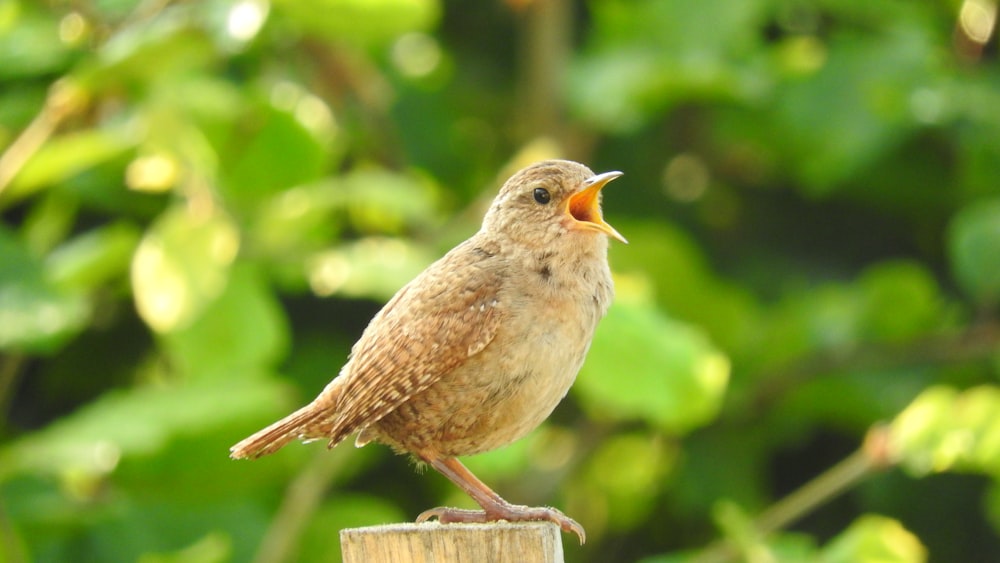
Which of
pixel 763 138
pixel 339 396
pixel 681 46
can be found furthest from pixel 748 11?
pixel 339 396

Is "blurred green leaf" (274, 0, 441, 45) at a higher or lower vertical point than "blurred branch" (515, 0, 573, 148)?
lower

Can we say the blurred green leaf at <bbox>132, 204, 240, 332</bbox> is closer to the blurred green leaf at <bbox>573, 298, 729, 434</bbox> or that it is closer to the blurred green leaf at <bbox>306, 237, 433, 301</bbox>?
the blurred green leaf at <bbox>306, 237, 433, 301</bbox>

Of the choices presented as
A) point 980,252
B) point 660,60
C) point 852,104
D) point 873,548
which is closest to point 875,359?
point 980,252

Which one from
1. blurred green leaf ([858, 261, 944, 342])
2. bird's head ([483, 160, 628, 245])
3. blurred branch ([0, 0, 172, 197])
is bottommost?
bird's head ([483, 160, 628, 245])

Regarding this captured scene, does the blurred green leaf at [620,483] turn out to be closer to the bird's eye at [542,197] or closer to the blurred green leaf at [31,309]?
the blurred green leaf at [31,309]

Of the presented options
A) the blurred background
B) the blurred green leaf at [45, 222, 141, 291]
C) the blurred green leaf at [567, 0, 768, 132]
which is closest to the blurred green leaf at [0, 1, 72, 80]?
the blurred background

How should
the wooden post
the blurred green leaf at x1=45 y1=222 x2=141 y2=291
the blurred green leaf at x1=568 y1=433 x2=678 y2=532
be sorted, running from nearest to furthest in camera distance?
the wooden post → the blurred green leaf at x1=45 y1=222 x2=141 y2=291 → the blurred green leaf at x1=568 y1=433 x2=678 y2=532

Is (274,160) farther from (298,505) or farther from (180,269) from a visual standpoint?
(298,505)

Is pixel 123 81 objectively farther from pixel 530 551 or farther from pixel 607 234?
pixel 530 551

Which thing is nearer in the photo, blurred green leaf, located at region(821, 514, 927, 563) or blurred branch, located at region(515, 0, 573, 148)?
blurred green leaf, located at region(821, 514, 927, 563)
